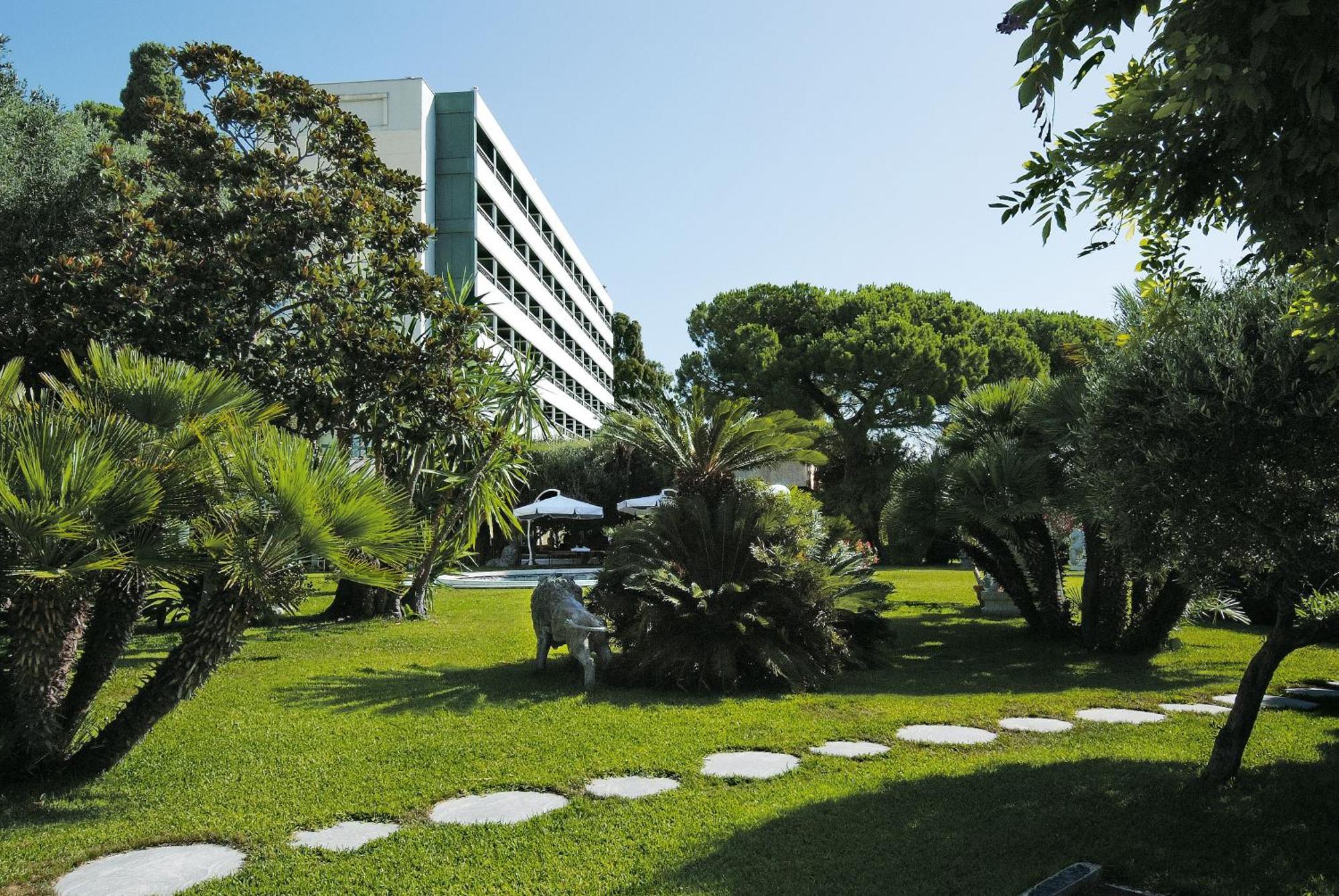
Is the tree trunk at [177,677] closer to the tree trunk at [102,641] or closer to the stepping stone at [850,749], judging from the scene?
the tree trunk at [102,641]

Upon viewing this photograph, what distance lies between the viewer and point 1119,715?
724 cm

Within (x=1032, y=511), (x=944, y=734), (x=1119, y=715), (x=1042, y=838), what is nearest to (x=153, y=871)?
(x=1042, y=838)

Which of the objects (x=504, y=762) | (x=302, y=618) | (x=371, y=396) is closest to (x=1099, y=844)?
(x=504, y=762)

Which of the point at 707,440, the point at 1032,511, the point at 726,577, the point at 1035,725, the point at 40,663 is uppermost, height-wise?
the point at 707,440

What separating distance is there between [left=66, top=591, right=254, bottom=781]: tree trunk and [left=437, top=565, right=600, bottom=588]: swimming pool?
14.4m

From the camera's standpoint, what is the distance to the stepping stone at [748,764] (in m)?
5.42

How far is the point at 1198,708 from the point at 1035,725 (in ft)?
5.55

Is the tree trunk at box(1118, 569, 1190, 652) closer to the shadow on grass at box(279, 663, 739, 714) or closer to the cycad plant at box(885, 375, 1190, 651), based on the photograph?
the cycad plant at box(885, 375, 1190, 651)

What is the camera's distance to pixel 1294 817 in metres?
4.28

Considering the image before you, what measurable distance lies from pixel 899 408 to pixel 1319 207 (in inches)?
1258

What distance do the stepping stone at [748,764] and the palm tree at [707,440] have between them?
3969 millimetres

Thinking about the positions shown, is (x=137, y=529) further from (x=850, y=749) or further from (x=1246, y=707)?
(x=1246, y=707)

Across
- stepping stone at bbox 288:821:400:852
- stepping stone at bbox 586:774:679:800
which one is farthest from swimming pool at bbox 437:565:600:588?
stepping stone at bbox 288:821:400:852

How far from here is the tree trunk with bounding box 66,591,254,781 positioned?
477 cm
